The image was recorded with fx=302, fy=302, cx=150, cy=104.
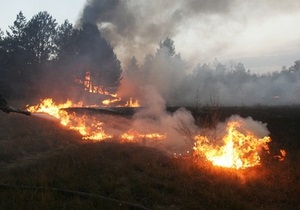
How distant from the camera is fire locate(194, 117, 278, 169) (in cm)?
1343

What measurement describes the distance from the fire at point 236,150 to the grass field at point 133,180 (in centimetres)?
57

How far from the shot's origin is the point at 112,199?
8484mm

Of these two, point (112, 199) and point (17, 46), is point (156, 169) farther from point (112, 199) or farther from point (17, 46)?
point (17, 46)

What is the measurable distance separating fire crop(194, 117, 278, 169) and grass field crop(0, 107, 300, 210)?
57 cm

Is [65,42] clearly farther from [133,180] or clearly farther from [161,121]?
[133,180]

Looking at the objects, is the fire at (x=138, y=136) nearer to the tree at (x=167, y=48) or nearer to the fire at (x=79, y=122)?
the fire at (x=79, y=122)

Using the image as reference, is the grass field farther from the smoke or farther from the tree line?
the tree line

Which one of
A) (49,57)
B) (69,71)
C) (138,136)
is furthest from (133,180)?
(49,57)

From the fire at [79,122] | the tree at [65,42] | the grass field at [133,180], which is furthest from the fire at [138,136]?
the tree at [65,42]

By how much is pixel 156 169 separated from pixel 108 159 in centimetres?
238

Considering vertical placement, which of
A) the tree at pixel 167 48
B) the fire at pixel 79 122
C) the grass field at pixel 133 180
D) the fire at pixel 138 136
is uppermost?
the tree at pixel 167 48

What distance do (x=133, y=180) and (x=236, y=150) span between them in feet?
17.8

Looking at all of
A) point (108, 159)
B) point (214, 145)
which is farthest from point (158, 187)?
point (214, 145)

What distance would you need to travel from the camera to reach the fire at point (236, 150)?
13.4 m
